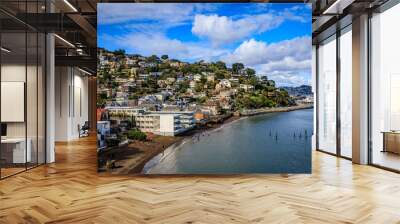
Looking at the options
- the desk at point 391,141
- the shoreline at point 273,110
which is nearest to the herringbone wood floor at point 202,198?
the desk at point 391,141

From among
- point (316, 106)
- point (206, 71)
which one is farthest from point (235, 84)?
point (316, 106)

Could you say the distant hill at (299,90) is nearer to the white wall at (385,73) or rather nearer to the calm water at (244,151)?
the calm water at (244,151)

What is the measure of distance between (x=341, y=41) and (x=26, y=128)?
6.97 metres

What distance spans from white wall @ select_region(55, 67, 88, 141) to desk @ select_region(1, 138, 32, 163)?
6.96 m

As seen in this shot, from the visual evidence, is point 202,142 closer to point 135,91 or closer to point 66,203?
point 135,91

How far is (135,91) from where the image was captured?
6.03 metres

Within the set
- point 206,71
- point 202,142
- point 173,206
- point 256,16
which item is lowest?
point 173,206

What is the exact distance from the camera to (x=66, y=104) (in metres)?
13.6

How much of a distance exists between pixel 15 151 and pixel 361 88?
21.5 ft

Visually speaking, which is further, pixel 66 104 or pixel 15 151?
pixel 66 104

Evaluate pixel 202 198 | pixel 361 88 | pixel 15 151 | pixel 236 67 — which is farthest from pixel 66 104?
pixel 202 198

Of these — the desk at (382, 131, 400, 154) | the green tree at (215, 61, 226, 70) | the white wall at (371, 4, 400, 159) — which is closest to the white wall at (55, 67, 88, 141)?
the green tree at (215, 61, 226, 70)

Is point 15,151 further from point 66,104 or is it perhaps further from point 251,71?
point 66,104

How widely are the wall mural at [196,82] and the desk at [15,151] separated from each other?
1503 millimetres
